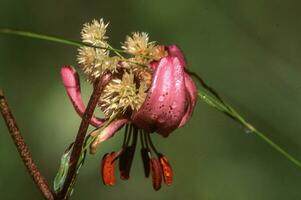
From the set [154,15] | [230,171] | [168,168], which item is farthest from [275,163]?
[168,168]

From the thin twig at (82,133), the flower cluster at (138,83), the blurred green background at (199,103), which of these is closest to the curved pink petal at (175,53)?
the flower cluster at (138,83)

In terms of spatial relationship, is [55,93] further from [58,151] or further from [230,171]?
[230,171]

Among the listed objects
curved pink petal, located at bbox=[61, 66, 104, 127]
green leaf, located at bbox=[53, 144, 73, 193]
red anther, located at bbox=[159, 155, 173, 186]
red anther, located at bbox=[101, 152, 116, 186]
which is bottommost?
red anther, located at bbox=[159, 155, 173, 186]

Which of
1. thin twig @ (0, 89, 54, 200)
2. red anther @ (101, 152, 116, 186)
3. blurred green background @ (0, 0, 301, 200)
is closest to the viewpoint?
thin twig @ (0, 89, 54, 200)

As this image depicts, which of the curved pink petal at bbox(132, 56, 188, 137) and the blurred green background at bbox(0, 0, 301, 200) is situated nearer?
the curved pink petal at bbox(132, 56, 188, 137)

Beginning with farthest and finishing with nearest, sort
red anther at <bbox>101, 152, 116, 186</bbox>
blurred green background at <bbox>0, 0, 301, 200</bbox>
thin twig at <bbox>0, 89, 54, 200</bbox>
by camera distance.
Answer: blurred green background at <bbox>0, 0, 301, 200</bbox>
red anther at <bbox>101, 152, 116, 186</bbox>
thin twig at <bbox>0, 89, 54, 200</bbox>

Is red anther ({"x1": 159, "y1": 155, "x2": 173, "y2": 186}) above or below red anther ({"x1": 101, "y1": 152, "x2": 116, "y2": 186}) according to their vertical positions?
below

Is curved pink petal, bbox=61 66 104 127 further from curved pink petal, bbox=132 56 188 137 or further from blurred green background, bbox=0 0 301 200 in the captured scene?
blurred green background, bbox=0 0 301 200

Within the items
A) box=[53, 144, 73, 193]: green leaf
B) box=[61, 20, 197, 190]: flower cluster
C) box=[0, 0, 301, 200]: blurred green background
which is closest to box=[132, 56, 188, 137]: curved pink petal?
box=[61, 20, 197, 190]: flower cluster
